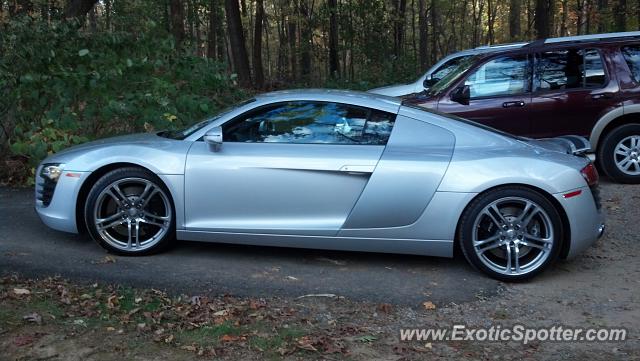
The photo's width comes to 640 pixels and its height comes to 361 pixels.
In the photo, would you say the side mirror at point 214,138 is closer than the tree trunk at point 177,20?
Yes

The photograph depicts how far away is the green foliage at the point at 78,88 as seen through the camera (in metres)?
7.83

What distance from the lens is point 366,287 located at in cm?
467

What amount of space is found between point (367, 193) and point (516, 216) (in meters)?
1.18

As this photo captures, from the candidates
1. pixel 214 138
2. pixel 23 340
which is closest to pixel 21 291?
pixel 23 340

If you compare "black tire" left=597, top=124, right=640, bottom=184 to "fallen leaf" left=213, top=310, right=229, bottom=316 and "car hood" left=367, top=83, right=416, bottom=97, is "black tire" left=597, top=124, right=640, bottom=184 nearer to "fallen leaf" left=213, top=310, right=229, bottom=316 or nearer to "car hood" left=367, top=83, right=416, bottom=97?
"car hood" left=367, top=83, right=416, bottom=97

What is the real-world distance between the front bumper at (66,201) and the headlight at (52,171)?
0.17 feet

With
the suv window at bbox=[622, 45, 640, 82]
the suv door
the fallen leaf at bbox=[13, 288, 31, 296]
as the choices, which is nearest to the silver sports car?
the fallen leaf at bbox=[13, 288, 31, 296]

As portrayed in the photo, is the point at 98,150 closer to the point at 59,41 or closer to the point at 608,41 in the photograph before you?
the point at 59,41

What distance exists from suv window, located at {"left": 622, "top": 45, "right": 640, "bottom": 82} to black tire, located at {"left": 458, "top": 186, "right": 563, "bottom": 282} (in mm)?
4135

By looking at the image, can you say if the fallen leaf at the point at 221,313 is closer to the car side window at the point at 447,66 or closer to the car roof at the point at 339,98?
the car roof at the point at 339,98

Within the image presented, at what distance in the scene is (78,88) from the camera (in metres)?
8.09

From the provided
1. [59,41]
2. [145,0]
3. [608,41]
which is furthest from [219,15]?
[608,41]

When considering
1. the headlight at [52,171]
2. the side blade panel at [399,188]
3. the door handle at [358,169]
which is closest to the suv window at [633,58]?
the side blade panel at [399,188]

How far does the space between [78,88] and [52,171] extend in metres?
3.13
